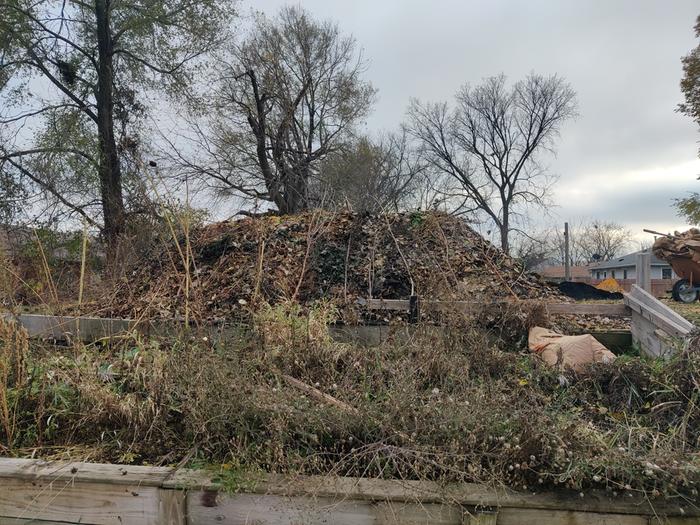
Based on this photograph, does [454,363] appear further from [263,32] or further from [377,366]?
[263,32]

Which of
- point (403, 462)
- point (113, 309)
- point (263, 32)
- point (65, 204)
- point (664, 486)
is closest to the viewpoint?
point (664, 486)

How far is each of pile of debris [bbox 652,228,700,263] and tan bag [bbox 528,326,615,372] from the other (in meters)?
9.73

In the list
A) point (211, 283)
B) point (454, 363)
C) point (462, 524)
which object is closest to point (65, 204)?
point (211, 283)

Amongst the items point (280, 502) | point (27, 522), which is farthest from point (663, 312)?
point (27, 522)

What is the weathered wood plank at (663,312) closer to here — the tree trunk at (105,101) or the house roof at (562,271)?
the tree trunk at (105,101)

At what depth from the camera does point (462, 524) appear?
2.04m

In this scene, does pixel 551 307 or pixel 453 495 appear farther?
pixel 551 307

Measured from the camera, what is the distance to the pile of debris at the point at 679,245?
11180 millimetres

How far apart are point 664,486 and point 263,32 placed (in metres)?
23.8

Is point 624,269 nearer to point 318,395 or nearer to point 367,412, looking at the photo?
point 318,395

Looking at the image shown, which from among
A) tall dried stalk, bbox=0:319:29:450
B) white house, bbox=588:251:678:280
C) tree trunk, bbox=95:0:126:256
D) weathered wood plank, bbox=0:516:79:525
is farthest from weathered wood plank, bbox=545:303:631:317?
white house, bbox=588:251:678:280

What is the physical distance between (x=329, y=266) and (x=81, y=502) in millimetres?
4027

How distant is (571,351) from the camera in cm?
359

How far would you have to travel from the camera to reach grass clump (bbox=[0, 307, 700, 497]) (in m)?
2.17
